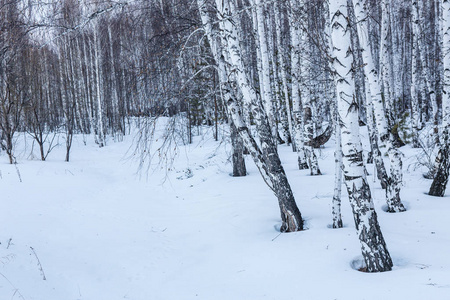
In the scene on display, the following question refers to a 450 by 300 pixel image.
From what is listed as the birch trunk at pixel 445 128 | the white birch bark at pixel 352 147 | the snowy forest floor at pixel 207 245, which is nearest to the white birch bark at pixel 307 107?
the snowy forest floor at pixel 207 245

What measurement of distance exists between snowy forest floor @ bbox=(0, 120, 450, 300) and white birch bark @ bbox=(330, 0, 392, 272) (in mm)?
245

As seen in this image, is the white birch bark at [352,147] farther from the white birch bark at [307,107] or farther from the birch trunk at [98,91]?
the birch trunk at [98,91]

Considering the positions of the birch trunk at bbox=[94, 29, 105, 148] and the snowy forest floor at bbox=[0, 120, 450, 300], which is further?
the birch trunk at bbox=[94, 29, 105, 148]

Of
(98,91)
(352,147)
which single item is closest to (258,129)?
(352,147)

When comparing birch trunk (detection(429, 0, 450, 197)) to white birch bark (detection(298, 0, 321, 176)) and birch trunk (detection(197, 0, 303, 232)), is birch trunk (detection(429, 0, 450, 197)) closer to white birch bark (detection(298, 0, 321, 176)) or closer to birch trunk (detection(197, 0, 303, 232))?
white birch bark (detection(298, 0, 321, 176))

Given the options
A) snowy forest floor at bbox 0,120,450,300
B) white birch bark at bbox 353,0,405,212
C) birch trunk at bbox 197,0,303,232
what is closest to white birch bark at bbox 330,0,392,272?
snowy forest floor at bbox 0,120,450,300

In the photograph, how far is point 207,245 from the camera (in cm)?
491

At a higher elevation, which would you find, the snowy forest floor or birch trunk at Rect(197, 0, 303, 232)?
birch trunk at Rect(197, 0, 303, 232)

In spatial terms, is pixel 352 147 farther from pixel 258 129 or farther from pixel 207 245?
pixel 207 245

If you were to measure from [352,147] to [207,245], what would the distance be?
9.31ft

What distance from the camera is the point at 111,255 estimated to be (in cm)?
479

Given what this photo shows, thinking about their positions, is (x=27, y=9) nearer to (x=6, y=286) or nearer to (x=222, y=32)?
(x=222, y=32)

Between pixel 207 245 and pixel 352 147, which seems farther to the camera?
pixel 207 245

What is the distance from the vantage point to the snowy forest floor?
338 centimetres
